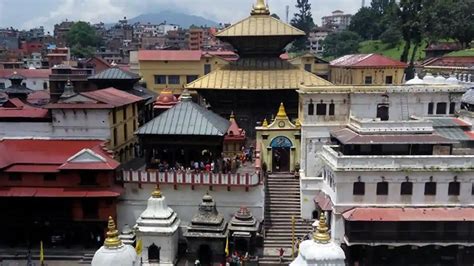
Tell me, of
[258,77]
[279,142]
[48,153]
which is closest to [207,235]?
[279,142]

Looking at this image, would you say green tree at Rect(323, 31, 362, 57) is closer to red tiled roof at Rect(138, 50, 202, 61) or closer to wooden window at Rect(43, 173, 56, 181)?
red tiled roof at Rect(138, 50, 202, 61)

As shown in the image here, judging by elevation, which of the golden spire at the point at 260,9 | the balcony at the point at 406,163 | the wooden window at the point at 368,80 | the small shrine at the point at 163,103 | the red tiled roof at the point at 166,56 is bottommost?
the balcony at the point at 406,163

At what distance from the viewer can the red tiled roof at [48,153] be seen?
31.0 metres

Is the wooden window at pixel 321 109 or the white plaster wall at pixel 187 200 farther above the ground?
the wooden window at pixel 321 109

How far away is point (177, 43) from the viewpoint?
159m

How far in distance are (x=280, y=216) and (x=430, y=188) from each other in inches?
355

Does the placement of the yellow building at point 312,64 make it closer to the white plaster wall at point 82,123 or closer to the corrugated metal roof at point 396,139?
the white plaster wall at point 82,123

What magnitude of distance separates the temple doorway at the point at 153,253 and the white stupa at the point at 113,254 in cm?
1171

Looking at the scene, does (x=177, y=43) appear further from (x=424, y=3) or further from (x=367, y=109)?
(x=367, y=109)

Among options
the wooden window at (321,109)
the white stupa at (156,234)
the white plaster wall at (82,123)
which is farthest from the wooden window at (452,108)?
the white plaster wall at (82,123)

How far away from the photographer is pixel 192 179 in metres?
32.2

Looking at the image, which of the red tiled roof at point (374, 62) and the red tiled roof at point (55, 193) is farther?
the red tiled roof at point (374, 62)

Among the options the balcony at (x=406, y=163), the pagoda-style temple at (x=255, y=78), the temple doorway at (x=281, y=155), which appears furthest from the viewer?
the pagoda-style temple at (x=255, y=78)

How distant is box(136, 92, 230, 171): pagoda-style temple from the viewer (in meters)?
33.4
